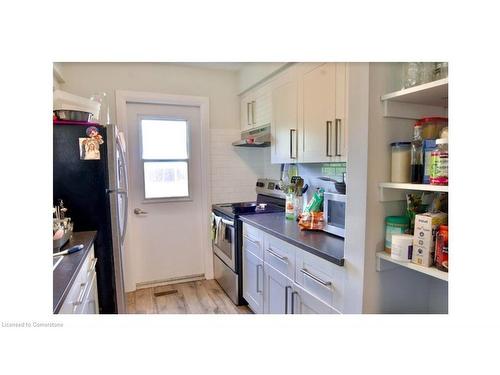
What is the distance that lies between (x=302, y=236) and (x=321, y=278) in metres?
0.29

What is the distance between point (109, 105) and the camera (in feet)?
7.47

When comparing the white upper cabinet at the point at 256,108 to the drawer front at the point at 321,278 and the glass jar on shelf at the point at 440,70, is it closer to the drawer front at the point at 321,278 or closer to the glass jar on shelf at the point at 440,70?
the drawer front at the point at 321,278

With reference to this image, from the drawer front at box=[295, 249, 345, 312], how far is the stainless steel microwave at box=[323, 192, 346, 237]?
0.22 m

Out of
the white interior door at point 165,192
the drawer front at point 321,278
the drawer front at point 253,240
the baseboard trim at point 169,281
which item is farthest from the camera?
the baseboard trim at point 169,281

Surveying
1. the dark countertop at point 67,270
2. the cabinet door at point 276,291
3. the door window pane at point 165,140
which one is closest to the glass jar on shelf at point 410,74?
the cabinet door at point 276,291

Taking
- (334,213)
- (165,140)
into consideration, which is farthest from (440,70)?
(165,140)

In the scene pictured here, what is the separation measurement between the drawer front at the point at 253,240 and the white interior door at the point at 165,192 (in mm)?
718

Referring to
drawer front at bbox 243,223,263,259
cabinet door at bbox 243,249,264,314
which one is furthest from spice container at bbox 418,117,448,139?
cabinet door at bbox 243,249,264,314

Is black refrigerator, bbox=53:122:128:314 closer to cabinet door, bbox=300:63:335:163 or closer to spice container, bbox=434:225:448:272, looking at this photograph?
cabinet door, bbox=300:63:335:163

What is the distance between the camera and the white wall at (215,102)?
2.19m

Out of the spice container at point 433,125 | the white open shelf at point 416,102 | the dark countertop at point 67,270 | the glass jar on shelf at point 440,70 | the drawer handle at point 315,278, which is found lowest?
the drawer handle at point 315,278

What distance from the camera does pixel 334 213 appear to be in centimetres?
150
